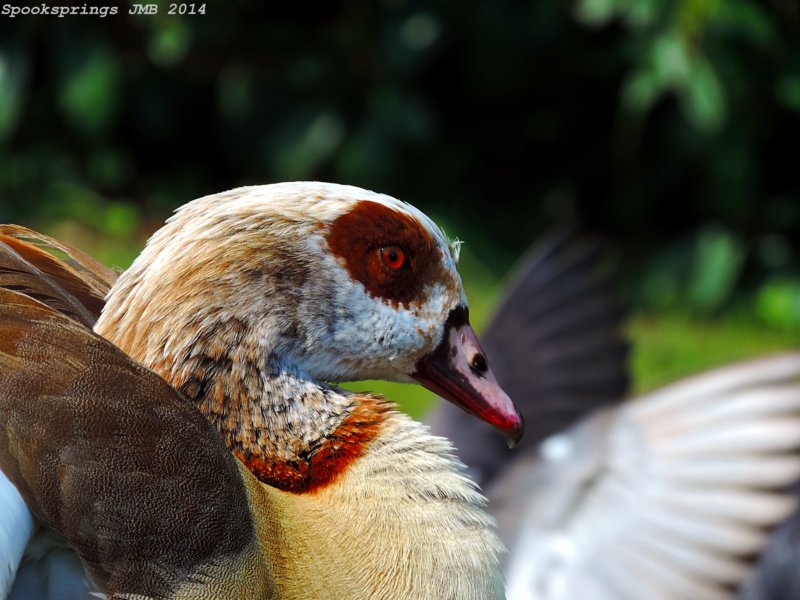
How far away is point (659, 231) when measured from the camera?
16.5 ft

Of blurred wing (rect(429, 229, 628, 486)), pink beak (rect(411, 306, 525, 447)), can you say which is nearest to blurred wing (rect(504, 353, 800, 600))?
blurred wing (rect(429, 229, 628, 486))

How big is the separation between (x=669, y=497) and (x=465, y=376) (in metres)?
1.38

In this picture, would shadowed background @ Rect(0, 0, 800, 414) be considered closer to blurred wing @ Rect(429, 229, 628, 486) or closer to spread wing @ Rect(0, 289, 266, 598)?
blurred wing @ Rect(429, 229, 628, 486)

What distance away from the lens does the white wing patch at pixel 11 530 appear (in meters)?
1.19

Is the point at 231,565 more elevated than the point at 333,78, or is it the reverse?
the point at 333,78

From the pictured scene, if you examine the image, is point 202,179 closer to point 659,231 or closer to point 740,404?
point 659,231

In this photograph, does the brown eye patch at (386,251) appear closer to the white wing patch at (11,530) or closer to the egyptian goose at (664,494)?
the white wing patch at (11,530)

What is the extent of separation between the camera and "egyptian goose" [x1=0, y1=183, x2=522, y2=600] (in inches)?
47.8

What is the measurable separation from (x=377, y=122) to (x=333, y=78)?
0.86ft

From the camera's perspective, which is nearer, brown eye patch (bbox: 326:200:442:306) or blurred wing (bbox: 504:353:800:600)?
brown eye patch (bbox: 326:200:442:306)

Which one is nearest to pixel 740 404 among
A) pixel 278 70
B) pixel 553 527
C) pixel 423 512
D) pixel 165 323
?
pixel 553 527

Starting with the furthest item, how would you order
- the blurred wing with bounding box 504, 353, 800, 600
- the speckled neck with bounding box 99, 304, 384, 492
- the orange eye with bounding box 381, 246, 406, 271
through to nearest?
the blurred wing with bounding box 504, 353, 800, 600
the orange eye with bounding box 381, 246, 406, 271
the speckled neck with bounding box 99, 304, 384, 492

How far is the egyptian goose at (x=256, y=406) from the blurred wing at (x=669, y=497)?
127cm

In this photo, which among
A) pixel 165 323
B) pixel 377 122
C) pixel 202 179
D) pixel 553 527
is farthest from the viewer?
pixel 202 179
